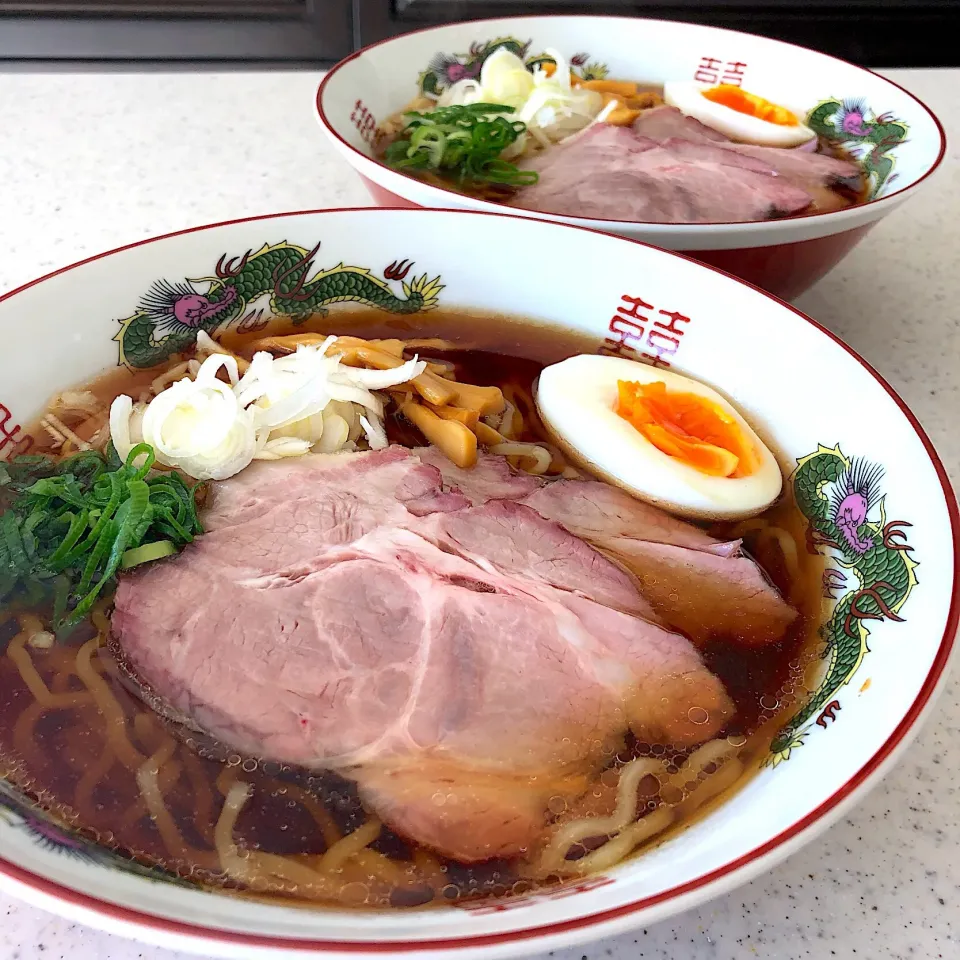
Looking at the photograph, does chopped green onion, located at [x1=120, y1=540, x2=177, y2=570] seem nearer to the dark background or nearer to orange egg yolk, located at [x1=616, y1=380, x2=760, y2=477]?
orange egg yolk, located at [x1=616, y1=380, x2=760, y2=477]

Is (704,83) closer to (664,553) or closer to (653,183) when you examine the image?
(653,183)

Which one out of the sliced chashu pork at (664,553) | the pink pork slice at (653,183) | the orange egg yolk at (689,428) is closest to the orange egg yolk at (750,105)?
the pink pork slice at (653,183)

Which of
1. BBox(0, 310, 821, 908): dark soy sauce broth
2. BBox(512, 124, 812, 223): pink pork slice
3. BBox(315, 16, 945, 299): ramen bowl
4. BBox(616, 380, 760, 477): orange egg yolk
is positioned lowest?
BBox(0, 310, 821, 908): dark soy sauce broth

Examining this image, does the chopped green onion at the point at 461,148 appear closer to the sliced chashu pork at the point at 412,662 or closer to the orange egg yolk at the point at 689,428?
the orange egg yolk at the point at 689,428

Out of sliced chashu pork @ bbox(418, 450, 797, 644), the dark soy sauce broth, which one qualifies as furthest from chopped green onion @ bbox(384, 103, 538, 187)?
the dark soy sauce broth

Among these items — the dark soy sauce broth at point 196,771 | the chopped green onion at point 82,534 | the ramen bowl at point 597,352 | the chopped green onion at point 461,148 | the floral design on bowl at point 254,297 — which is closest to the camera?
the ramen bowl at point 597,352

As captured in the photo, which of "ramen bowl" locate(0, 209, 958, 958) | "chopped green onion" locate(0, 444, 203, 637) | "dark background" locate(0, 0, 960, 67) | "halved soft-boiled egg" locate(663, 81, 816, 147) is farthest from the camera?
"dark background" locate(0, 0, 960, 67)

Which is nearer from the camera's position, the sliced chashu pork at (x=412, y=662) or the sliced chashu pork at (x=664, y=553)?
the sliced chashu pork at (x=412, y=662)
